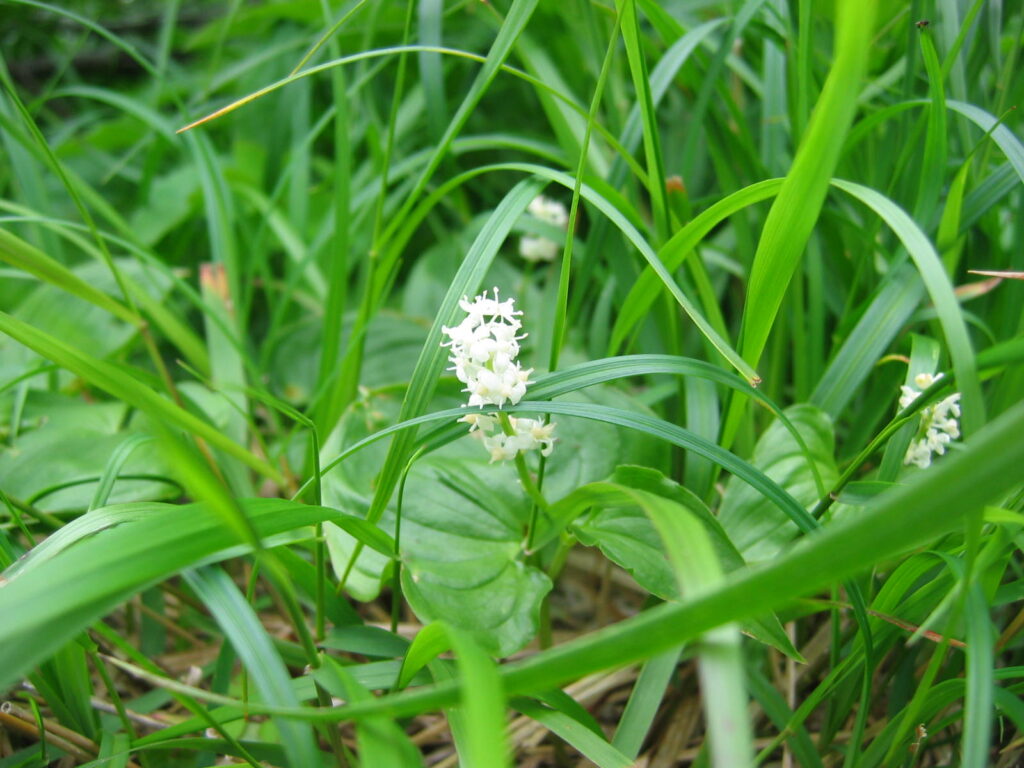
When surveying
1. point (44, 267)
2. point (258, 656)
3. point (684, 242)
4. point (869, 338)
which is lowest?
point (258, 656)

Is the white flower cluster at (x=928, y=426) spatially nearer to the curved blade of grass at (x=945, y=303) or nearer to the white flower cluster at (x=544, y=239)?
the curved blade of grass at (x=945, y=303)

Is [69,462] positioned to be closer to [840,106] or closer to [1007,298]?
[840,106]

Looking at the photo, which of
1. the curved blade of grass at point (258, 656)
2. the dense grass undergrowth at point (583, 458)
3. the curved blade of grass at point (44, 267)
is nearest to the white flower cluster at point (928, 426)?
the dense grass undergrowth at point (583, 458)

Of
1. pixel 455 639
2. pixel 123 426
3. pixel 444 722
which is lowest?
pixel 444 722

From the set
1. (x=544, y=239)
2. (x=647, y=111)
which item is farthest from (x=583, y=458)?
(x=544, y=239)

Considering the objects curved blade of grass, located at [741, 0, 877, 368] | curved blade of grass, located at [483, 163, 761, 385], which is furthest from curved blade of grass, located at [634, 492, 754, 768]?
curved blade of grass, located at [741, 0, 877, 368]

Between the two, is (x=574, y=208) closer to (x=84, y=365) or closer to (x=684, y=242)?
(x=684, y=242)

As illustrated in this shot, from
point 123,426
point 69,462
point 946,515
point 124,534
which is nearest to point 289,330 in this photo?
point 123,426
